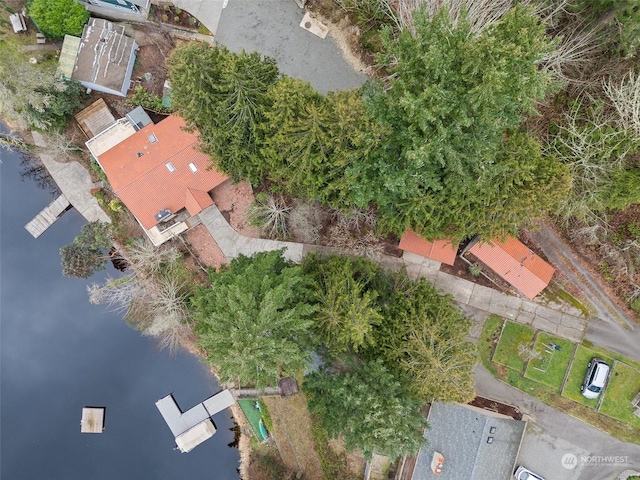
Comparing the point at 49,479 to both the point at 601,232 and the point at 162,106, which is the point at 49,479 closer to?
the point at 162,106

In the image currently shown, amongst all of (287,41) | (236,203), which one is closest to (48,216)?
(236,203)

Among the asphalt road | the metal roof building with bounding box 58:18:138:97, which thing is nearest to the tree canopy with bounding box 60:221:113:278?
the metal roof building with bounding box 58:18:138:97

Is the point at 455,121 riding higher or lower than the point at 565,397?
higher

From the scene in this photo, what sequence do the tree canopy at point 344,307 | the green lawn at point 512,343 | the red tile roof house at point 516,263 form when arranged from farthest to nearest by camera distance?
the green lawn at point 512,343 → the red tile roof house at point 516,263 → the tree canopy at point 344,307

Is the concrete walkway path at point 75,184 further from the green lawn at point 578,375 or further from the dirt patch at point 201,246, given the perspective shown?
the green lawn at point 578,375

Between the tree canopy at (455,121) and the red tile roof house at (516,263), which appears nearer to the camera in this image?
the tree canopy at (455,121)

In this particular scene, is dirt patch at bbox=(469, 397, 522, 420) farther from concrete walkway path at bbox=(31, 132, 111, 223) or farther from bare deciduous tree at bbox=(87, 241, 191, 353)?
concrete walkway path at bbox=(31, 132, 111, 223)

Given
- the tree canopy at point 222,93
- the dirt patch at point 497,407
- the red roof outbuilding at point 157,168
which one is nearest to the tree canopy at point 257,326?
the tree canopy at point 222,93

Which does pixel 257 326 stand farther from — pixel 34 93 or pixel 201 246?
pixel 34 93
